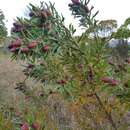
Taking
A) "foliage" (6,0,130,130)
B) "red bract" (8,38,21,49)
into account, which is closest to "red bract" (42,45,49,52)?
"foliage" (6,0,130,130)

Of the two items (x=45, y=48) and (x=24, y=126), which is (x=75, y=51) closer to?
(x=45, y=48)

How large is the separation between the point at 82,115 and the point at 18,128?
274 centimetres

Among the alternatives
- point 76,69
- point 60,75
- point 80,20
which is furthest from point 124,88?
point 60,75

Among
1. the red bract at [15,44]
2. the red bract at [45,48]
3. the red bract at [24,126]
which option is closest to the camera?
the red bract at [24,126]

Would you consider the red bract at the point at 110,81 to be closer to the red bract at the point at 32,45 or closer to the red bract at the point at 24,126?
the red bract at the point at 32,45

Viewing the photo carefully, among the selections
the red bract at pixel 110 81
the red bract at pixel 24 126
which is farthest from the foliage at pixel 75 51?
the red bract at pixel 24 126

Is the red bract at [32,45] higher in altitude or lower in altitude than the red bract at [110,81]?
higher

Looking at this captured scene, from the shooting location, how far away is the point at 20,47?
260 centimetres

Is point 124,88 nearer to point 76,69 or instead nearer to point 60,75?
point 76,69

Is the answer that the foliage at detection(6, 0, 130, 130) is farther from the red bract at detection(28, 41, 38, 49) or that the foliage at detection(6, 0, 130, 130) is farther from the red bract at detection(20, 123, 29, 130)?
the red bract at detection(20, 123, 29, 130)

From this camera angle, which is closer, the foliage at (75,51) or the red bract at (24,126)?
the red bract at (24,126)

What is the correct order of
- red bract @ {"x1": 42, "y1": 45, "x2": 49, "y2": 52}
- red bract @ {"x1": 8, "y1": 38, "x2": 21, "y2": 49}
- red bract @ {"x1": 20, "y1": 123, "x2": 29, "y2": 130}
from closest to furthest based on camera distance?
red bract @ {"x1": 20, "y1": 123, "x2": 29, "y2": 130} < red bract @ {"x1": 8, "y1": 38, "x2": 21, "y2": 49} < red bract @ {"x1": 42, "y1": 45, "x2": 49, "y2": 52}

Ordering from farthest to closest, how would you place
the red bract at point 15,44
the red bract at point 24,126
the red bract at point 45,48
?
the red bract at point 45,48 < the red bract at point 15,44 < the red bract at point 24,126

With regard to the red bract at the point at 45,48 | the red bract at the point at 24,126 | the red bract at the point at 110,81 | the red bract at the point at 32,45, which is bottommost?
the red bract at the point at 24,126
